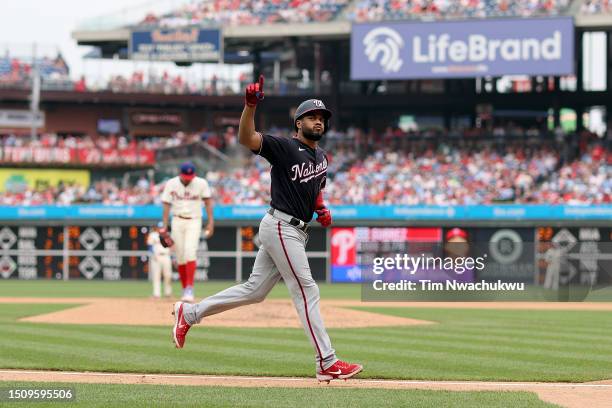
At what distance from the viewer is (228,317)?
637 inches

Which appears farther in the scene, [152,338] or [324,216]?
[152,338]

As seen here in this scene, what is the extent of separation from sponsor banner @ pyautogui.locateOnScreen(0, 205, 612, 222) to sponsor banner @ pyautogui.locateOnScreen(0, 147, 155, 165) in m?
7.55

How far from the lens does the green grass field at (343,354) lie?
7977 mm

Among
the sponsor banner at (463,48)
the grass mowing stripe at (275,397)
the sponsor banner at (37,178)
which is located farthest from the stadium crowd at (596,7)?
the grass mowing stripe at (275,397)

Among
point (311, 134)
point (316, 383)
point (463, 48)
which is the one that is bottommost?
point (316, 383)

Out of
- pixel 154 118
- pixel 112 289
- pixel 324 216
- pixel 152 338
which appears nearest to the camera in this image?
pixel 324 216

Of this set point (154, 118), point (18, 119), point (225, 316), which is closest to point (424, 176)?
point (154, 118)

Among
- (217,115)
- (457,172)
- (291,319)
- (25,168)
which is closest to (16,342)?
(291,319)

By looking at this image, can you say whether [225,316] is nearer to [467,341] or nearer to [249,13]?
[467,341]

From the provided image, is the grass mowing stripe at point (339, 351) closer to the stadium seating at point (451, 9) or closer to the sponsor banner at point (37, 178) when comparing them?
the stadium seating at point (451, 9)

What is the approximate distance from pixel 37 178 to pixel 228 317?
2815 centimetres

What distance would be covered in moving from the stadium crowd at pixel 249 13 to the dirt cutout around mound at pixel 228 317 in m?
24.5

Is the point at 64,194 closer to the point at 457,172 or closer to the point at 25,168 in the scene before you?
the point at 25,168

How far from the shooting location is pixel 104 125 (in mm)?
48031
